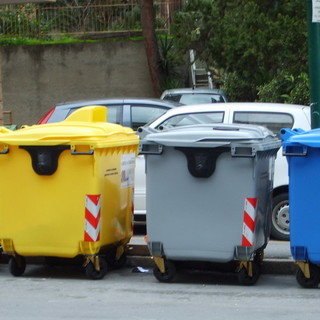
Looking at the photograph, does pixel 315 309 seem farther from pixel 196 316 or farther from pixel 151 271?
pixel 151 271

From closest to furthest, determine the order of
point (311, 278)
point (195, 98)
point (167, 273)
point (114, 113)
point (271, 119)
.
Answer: point (311, 278)
point (167, 273)
point (271, 119)
point (114, 113)
point (195, 98)

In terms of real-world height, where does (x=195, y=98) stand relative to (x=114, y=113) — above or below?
below

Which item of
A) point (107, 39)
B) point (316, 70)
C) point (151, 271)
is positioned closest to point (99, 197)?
point (151, 271)

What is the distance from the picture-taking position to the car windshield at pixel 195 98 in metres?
23.0

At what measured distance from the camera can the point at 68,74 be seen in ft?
103

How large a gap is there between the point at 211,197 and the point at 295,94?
12410mm

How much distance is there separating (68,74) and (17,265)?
22367 millimetres

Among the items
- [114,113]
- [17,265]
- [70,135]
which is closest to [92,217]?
[70,135]

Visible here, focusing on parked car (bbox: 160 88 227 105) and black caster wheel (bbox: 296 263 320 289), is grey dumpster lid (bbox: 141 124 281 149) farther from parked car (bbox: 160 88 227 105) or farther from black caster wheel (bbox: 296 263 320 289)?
parked car (bbox: 160 88 227 105)

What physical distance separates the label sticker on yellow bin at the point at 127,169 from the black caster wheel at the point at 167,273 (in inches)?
39.2

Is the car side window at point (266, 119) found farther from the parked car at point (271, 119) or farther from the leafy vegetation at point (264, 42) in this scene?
the leafy vegetation at point (264, 42)

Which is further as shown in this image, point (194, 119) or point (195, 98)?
point (195, 98)

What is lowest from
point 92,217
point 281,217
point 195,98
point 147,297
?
point 147,297

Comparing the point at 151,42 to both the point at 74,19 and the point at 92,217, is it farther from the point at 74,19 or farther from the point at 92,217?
the point at 92,217
